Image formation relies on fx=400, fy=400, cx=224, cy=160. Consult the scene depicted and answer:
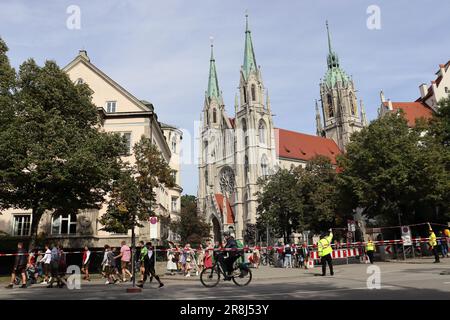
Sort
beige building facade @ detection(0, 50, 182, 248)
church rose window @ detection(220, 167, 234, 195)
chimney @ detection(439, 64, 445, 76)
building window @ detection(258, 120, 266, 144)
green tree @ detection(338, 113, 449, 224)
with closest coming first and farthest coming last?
green tree @ detection(338, 113, 449, 224) < beige building facade @ detection(0, 50, 182, 248) < chimney @ detection(439, 64, 445, 76) < building window @ detection(258, 120, 266, 144) < church rose window @ detection(220, 167, 234, 195)

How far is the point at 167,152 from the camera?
4369 cm

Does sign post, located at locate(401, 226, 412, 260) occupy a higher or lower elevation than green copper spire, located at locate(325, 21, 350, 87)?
lower

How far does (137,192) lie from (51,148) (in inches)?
201

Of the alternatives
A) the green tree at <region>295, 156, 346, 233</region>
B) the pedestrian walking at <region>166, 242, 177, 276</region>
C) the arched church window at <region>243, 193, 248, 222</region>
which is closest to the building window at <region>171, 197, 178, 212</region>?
the green tree at <region>295, 156, 346, 233</region>

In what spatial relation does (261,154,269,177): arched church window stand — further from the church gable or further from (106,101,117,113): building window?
(106,101,117,113): building window

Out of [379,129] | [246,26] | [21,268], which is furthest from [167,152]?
[246,26]

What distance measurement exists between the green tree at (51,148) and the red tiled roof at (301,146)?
2284 inches

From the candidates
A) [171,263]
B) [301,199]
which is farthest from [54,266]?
[301,199]

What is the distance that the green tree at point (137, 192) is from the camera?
2247 cm

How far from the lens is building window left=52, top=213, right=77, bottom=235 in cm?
2839

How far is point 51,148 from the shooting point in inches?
803

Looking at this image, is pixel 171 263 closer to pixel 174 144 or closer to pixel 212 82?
pixel 174 144

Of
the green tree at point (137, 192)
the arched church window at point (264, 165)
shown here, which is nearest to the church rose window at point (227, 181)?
the arched church window at point (264, 165)

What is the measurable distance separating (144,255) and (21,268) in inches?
224
